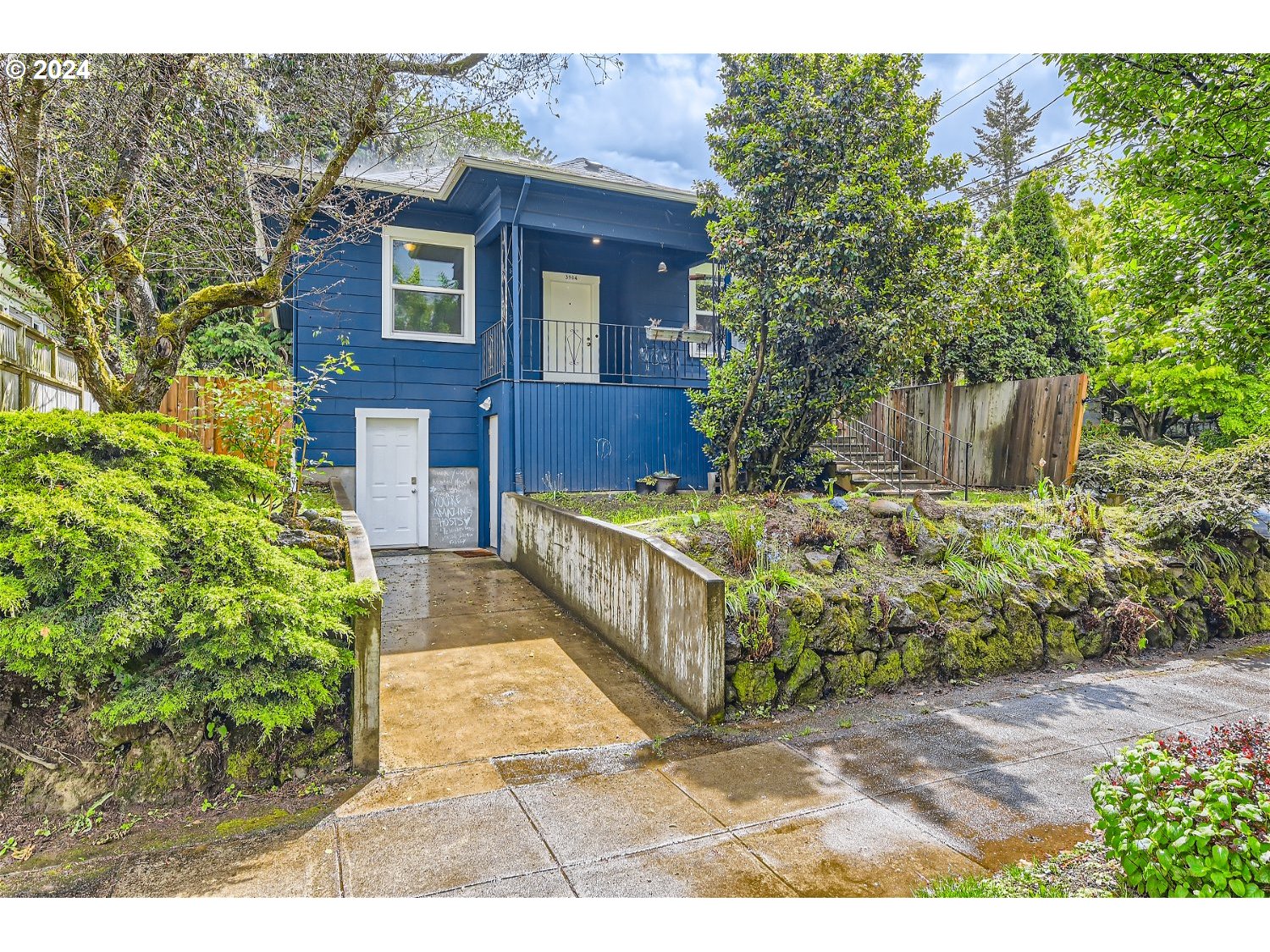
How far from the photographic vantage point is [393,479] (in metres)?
9.39

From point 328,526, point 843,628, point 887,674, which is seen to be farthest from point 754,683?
point 328,526

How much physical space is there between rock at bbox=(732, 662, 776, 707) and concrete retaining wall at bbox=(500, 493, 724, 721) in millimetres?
181

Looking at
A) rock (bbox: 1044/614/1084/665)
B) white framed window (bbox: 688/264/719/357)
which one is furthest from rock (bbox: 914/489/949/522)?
white framed window (bbox: 688/264/719/357)

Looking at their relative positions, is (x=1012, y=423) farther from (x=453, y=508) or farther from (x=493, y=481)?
(x=453, y=508)

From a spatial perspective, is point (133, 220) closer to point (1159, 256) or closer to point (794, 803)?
point (794, 803)

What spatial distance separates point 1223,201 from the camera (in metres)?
3.43

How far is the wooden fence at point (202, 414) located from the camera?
4809 mm

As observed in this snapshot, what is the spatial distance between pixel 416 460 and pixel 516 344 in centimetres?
253

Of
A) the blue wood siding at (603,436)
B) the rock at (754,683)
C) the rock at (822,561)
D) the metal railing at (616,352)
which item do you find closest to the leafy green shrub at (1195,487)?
the rock at (822,561)

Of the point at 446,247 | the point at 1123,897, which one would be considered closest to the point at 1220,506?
the point at 1123,897

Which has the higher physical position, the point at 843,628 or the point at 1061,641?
the point at 843,628

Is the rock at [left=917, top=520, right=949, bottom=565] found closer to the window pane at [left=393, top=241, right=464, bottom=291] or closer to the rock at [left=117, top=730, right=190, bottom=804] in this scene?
the rock at [left=117, top=730, right=190, bottom=804]

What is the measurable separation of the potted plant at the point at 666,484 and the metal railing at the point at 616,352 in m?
1.86
